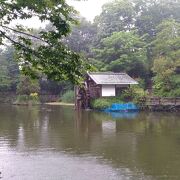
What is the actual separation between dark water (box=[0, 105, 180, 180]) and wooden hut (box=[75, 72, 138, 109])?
14.6 metres

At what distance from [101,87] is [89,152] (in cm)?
2232

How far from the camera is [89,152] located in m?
13.4

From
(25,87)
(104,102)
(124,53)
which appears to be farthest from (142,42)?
(25,87)

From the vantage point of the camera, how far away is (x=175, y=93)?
32.7m

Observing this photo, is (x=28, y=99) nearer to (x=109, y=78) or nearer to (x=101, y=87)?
(x=101, y=87)

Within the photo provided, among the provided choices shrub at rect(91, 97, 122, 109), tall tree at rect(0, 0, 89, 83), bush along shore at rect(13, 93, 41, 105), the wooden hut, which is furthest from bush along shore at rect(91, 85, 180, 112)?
tall tree at rect(0, 0, 89, 83)

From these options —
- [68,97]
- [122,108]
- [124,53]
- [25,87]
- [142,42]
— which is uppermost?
[142,42]

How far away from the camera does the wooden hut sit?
35188mm

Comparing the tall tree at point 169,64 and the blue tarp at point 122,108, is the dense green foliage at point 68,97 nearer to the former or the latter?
the blue tarp at point 122,108

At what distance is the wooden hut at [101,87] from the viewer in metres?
35.2

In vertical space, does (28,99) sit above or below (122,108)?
above

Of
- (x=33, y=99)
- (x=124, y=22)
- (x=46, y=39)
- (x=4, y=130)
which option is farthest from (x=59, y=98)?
(x=46, y=39)

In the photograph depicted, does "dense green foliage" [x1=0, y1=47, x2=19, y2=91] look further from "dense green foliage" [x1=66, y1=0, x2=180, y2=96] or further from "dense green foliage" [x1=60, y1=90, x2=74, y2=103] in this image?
"dense green foliage" [x1=66, y1=0, x2=180, y2=96]

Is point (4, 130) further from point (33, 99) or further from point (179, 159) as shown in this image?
point (33, 99)
